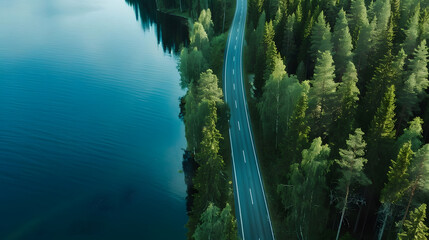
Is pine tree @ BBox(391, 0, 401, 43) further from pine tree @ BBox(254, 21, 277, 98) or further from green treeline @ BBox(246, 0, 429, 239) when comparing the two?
pine tree @ BBox(254, 21, 277, 98)

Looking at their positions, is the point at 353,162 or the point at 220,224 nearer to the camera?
the point at 353,162

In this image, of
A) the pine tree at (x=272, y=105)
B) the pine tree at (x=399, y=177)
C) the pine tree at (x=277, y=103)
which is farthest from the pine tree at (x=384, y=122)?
the pine tree at (x=272, y=105)

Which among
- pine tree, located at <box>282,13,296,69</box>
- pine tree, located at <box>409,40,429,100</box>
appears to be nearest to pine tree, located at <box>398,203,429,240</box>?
pine tree, located at <box>409,40,429,100</box>

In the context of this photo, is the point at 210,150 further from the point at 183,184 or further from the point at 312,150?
the point at 183,184

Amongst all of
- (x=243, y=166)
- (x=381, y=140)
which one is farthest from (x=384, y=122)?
(x=243, y=166)

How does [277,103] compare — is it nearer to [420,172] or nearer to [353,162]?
[353,162]

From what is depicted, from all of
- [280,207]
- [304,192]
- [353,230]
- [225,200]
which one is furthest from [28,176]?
[353,230]

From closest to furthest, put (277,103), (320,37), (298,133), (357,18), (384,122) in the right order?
(384,122) < (298,133) < (277,103) < (320,37) < (357,18)
